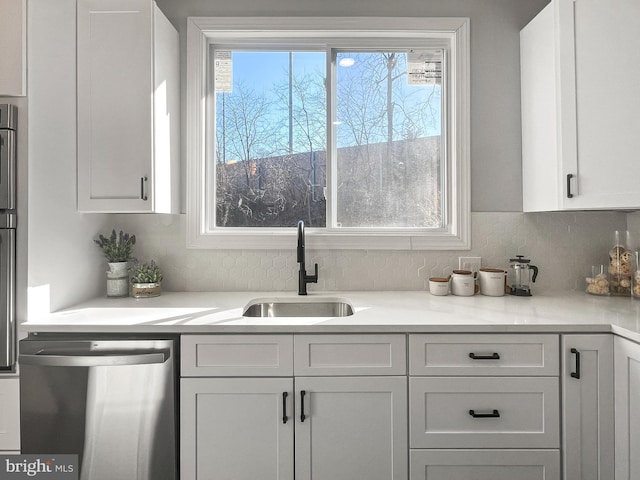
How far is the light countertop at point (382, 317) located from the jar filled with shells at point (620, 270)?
3.7 inches

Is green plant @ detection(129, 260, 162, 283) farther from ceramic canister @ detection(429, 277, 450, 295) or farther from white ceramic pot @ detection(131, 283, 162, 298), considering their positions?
ceramic canister @ detection(429, 277, 450, 295)

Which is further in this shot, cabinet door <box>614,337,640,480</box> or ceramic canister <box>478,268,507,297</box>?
ceramic canister <box>478,268,507,297</box>

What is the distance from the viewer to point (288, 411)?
1607 mm

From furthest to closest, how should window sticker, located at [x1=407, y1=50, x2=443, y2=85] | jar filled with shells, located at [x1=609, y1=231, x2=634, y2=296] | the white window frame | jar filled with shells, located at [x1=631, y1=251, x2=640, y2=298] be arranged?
1. window sticker, located at [x1=407, y1=50, x2=443, y2=85]
2. the white window frame
3. jar filled with shells, located at [x1=609, y1=231, x2=634, y2=296]
4. jar filled with shells, located at [x1=631, y1=251, x2=640, y2=298]

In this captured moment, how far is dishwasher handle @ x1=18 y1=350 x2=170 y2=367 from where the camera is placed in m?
1.56

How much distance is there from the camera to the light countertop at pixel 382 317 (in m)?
1.60

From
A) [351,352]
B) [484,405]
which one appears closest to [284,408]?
[351,352]

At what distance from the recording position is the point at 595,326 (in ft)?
5.22

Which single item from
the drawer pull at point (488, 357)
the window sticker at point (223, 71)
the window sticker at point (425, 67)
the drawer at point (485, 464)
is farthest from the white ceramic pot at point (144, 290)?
the window sticker at point (425, 67)

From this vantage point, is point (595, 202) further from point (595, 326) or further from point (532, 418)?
point (532, 418)

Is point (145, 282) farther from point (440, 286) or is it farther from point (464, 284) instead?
point (464, 284)

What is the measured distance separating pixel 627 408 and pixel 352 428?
1035mm

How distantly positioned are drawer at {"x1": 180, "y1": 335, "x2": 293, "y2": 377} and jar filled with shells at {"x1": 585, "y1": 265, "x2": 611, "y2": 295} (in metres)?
1.69

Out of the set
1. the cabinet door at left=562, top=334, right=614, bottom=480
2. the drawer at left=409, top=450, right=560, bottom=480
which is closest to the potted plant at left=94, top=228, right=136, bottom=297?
the drawer at left=409, top=450, right=560, bottom=480
